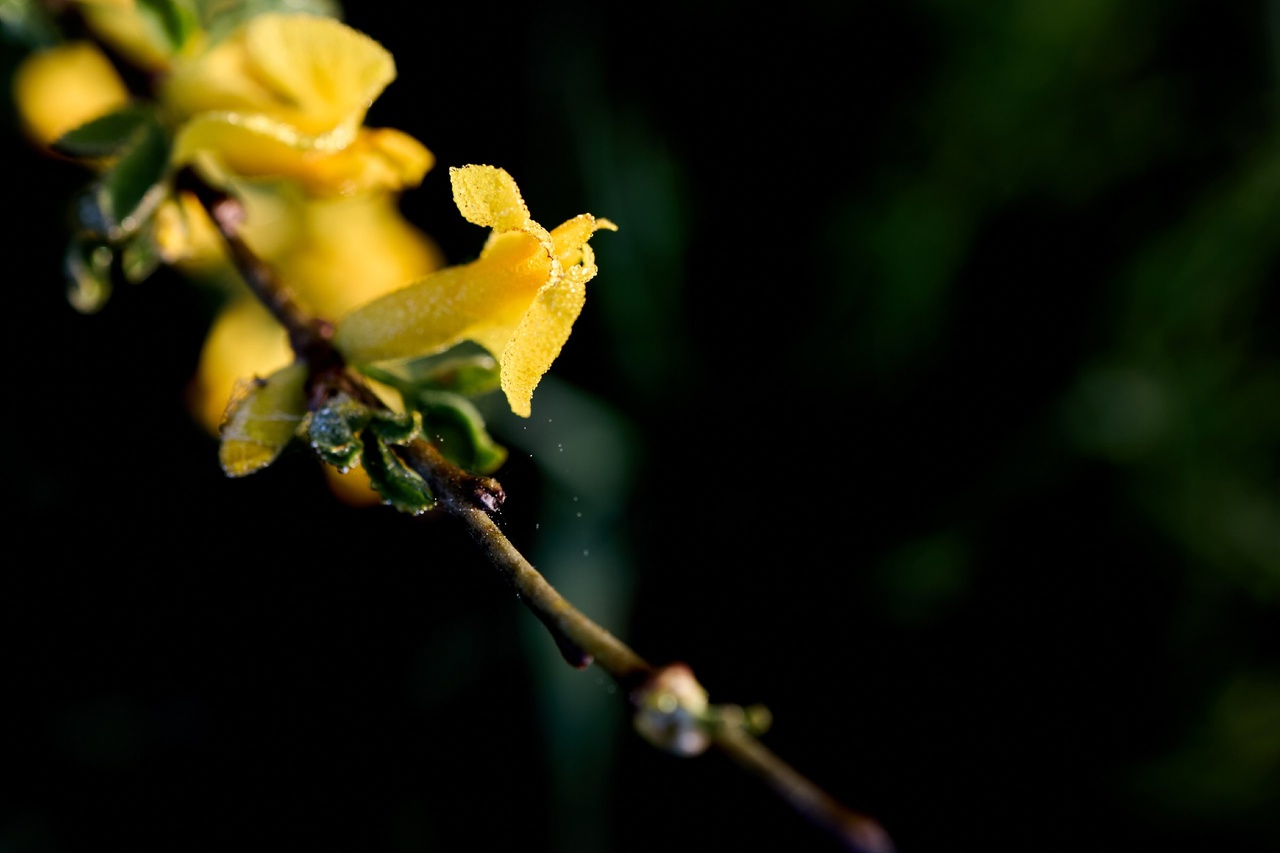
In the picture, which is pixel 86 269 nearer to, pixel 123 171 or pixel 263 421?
pixel 123 171

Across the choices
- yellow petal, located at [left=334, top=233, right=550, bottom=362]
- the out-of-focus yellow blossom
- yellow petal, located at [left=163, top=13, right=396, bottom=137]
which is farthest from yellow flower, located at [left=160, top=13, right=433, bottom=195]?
the out-of-focus yellow blossom

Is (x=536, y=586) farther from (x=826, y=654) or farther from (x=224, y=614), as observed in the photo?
(x=826, y=654)

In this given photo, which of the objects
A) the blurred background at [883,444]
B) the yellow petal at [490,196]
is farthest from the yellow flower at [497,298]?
the blurred background at [883,444]

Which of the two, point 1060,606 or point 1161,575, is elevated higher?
point 1161,575

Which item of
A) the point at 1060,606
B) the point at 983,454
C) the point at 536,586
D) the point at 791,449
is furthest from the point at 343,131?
the point at 1060,606

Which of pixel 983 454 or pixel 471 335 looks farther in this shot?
pixel 983 454

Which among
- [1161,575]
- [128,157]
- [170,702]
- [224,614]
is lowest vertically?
[170,702]

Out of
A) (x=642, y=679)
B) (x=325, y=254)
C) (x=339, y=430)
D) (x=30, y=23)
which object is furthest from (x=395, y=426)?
(x=325, y=254)
